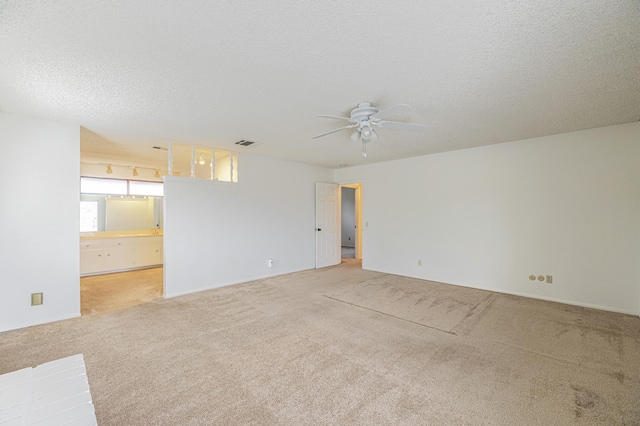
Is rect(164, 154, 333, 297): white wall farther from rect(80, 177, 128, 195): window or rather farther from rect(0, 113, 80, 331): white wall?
rect(80, 177, 128, 195): window

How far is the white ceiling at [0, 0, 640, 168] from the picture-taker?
62.6 inches

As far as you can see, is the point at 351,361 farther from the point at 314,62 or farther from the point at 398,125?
the point at 314,62

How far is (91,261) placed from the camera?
5.79 metres

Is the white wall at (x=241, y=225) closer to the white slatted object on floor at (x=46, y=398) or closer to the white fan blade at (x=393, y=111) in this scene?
the white fan blade at (x=393, y=111)

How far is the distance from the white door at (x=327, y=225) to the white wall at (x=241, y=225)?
0.17 meters

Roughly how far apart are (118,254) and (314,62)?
6.47 meters

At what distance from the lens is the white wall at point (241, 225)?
4.55 m

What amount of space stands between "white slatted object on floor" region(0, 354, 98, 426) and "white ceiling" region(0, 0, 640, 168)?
184 cm

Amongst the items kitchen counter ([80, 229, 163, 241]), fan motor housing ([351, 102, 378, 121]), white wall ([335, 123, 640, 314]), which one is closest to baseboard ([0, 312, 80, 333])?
kitchen counter ([80, 229, 163, 241])

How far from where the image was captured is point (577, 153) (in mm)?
3893

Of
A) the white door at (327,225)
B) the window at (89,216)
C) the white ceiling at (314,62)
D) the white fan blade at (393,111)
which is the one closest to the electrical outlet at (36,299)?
the white ceiling at (314,62)

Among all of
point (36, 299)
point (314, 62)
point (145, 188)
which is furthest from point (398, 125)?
point (145, 188)

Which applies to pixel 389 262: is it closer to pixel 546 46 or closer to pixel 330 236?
pixel 330 236

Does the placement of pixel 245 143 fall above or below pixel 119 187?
above
